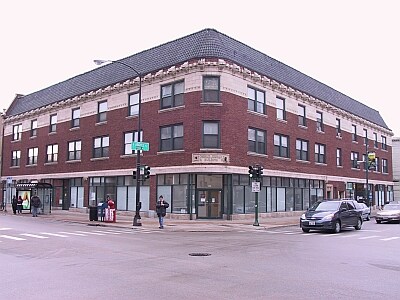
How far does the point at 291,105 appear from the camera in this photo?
3684 centimetres

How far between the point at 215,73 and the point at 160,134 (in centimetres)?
593

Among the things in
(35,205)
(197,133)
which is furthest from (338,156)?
(35,205)

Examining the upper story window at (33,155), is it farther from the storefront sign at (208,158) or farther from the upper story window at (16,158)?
the storefront sign at (208,158)

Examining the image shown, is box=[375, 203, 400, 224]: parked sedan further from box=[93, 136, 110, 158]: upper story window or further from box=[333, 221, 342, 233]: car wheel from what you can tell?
box=[93, 136, 110, 158]: upper story window

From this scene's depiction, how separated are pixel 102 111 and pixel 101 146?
9.83 feet

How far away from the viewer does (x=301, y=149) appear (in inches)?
1499

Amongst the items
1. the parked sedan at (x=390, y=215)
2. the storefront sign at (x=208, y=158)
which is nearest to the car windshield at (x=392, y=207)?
the parked sedan at (x=390, y=215)

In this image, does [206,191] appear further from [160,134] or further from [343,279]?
[343,279]

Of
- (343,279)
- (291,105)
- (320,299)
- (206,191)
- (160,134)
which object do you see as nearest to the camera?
(320,299)

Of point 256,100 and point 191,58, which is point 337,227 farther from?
point 191,58

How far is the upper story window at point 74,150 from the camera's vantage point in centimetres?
3997

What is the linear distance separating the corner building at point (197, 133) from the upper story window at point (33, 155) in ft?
0.46

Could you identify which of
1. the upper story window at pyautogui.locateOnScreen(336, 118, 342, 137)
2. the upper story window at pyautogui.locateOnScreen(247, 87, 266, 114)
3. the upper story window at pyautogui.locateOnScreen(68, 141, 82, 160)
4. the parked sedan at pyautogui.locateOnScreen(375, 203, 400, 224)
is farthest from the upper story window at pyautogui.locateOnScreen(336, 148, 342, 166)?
the upper story window at pyautogui.locateOnScreen(68, 141, 82, 160)

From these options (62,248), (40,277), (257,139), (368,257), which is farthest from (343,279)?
(257,139)
